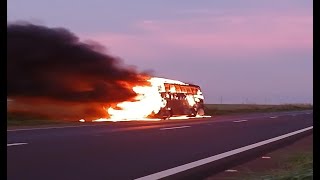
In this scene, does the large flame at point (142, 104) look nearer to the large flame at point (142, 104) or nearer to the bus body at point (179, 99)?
the large flame at point (142, 104)

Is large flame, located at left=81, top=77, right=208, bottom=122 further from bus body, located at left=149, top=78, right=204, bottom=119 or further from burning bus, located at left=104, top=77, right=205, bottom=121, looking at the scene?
bus body, located at left=149, top=78, right=204, bottom=119

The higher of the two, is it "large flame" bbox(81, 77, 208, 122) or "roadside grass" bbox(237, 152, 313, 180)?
"large flame" bbox(81, 77, 208, 122)

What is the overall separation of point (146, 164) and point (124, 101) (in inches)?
1096

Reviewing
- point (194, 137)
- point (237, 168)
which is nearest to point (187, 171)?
point (237, 168)

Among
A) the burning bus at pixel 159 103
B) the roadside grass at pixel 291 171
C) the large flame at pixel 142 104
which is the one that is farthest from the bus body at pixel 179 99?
the roadside grass at pixel 291 171

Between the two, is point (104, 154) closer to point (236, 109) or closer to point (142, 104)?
point (142, 104)

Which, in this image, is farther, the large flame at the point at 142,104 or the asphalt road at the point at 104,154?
the large flame at the point at 142,104

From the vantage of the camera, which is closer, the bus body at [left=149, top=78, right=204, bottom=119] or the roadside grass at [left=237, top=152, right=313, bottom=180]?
the roadside grass at [left=237, top=152, right=313, bottom=180]

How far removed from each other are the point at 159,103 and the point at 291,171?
32449 mm

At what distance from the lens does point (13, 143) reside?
18438mm

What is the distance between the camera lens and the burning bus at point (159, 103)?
42.8m

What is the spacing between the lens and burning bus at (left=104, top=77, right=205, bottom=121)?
42812 mm

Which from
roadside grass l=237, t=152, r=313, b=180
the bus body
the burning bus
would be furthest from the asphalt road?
the bus body

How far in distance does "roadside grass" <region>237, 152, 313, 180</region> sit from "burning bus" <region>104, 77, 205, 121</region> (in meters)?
25.6
